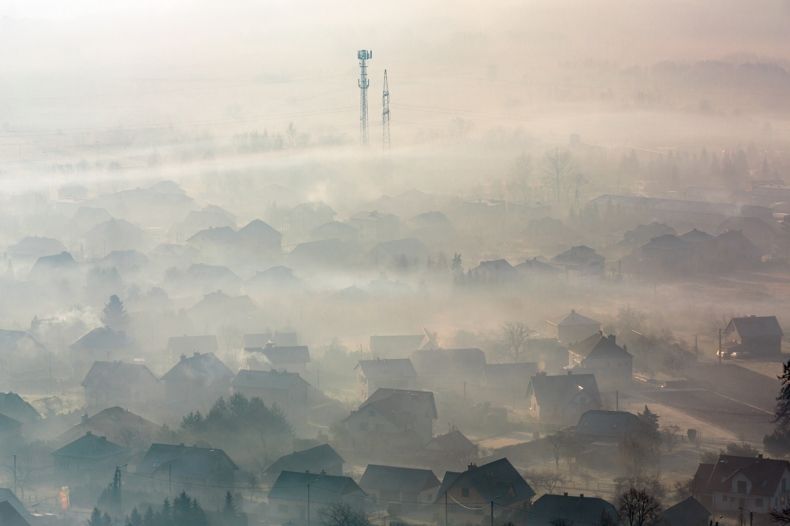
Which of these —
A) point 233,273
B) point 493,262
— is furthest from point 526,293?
point 233,273

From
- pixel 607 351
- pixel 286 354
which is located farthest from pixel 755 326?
pixel 286 354

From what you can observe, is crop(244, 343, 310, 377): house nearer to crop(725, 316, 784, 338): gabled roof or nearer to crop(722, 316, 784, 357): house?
crop(722, 316, 784, 357): house

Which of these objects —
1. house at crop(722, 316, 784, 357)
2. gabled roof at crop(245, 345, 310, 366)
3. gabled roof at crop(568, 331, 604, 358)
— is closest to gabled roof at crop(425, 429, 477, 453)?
gabled roof at crop(568, 331, 604, 358)

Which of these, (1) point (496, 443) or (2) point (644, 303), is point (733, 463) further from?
(2) point (644, 303)

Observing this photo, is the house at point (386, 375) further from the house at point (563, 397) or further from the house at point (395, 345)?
the house at point (563, 397)

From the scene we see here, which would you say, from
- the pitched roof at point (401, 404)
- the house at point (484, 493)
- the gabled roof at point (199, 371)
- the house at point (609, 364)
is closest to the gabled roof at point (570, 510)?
the house at point (484, 493)

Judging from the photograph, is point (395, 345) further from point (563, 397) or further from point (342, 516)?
point (342, 516)

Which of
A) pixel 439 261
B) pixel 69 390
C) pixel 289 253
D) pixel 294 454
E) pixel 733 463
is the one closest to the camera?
pixel 733 463
